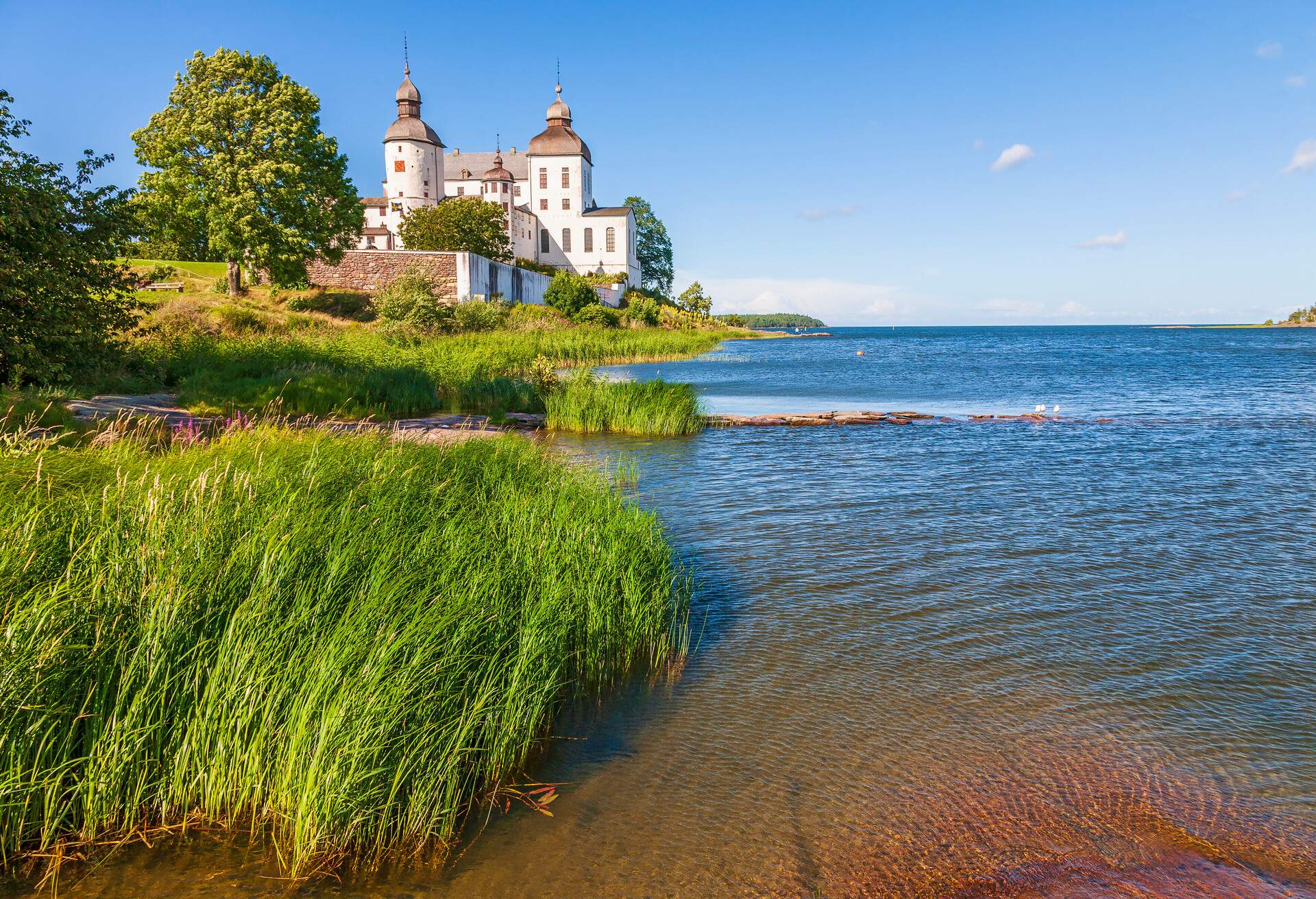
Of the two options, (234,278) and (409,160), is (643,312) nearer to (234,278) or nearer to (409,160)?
(409,160)

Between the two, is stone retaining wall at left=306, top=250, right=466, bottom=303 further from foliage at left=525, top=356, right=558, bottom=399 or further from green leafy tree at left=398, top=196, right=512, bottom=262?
foliage at left=525, top=356, right=558, bottom=399

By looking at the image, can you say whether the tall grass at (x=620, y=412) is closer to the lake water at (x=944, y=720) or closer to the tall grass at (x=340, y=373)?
the tall grass at (x=340, y=373)

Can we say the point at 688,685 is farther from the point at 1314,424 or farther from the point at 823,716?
the point at 1314,424

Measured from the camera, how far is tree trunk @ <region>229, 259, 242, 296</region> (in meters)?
38.2

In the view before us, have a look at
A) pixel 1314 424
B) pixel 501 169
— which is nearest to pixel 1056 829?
pixel 1314 424

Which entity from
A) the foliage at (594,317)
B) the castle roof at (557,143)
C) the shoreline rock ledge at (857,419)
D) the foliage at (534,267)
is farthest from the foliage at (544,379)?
the castle roof at (557,143)

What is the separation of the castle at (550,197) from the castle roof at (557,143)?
0.24 feet

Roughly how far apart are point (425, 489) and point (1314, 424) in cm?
2385

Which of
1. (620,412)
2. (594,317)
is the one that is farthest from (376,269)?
(620,412)

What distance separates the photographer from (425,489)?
712 cm

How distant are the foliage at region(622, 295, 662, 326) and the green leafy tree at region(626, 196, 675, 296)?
2958 cm

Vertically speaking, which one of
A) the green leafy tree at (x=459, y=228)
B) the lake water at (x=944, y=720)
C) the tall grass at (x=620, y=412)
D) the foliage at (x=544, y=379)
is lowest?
the lake water at (x=944, y=720)

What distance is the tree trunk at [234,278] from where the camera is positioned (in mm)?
38219

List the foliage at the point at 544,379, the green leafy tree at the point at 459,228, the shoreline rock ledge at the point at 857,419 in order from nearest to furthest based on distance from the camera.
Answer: the shoreline rock ledge at the point at 857,419 → the foliage at the point at 544,379 → the green leafy tree at the point at 459,228
